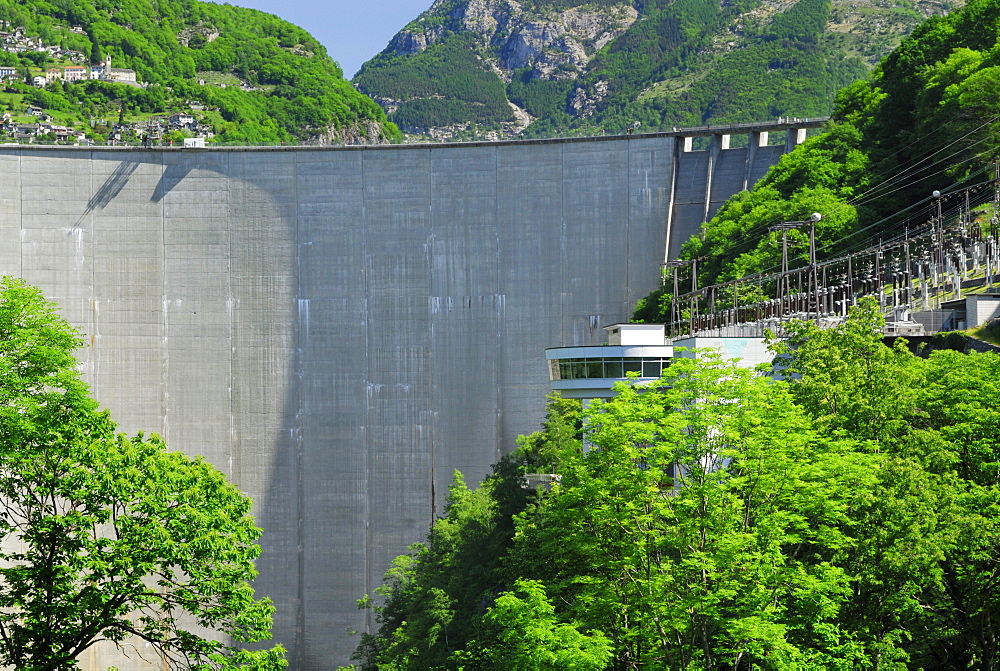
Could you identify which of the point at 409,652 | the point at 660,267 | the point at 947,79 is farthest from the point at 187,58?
the point at 409,652

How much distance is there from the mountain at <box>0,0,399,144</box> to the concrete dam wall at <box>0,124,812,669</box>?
30606 mm

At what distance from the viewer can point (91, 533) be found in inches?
928

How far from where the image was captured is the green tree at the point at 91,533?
2203 cm

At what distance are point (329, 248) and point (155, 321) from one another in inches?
347

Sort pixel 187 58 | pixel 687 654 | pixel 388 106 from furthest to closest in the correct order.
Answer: pixel 388 106 → pixel 187 58 → pixel 687 654

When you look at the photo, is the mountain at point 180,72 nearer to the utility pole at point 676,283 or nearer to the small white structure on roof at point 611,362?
the utility pole at point 676,283

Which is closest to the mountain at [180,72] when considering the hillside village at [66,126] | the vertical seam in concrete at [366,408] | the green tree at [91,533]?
the hillside village at [66,126]

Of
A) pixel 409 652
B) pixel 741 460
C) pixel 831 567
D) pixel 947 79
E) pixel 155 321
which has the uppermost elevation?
pixel 947 79

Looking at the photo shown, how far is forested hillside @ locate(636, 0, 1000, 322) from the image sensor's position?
191 feet

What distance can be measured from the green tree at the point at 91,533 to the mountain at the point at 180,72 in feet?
233

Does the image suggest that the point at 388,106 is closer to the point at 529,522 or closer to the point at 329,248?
the point at 329,248

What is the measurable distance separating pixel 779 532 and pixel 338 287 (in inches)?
1615

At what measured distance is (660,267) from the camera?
206ft

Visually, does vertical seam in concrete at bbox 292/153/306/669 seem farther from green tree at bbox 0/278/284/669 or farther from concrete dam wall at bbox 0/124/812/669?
green tree at bbox 0/278/284/669
